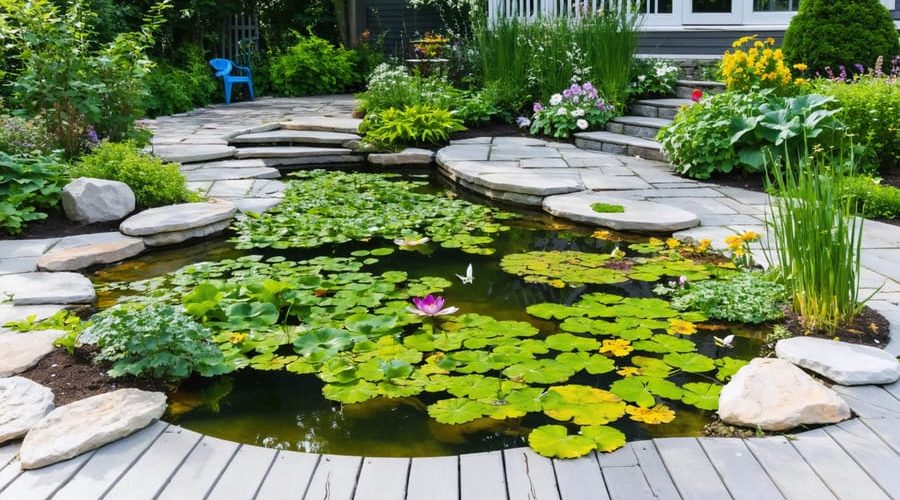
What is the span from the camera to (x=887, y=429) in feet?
6.81

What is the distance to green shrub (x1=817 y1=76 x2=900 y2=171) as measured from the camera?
5168mm

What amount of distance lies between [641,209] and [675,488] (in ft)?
9.83

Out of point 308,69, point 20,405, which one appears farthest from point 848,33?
point 308,69

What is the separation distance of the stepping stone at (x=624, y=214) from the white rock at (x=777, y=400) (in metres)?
2.02

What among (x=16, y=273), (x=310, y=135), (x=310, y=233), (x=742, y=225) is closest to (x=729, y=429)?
(x=742, y=225)

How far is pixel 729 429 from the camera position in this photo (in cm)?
219

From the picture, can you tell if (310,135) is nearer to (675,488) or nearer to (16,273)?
(16,273)

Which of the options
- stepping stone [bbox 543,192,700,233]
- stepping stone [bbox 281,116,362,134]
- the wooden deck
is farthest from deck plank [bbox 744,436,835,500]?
stepping stone [bbox 281,116,362,134]

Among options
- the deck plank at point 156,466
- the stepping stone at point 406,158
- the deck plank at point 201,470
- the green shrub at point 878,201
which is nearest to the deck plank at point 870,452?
the deck plank at point 201,470

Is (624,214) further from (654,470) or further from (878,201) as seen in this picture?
(654,470)

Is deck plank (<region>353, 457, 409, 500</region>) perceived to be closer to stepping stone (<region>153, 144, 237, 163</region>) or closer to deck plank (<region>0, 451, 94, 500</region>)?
deck plank (<region>0, 451, 94, 500</region>)

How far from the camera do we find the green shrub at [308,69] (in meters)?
11.9

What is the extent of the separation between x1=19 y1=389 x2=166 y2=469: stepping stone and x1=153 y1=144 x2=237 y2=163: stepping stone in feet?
14.6

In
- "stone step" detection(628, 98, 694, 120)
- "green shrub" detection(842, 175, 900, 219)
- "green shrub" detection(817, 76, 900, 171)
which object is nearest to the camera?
"green shrub" detection(842, 175, 900, 219)
